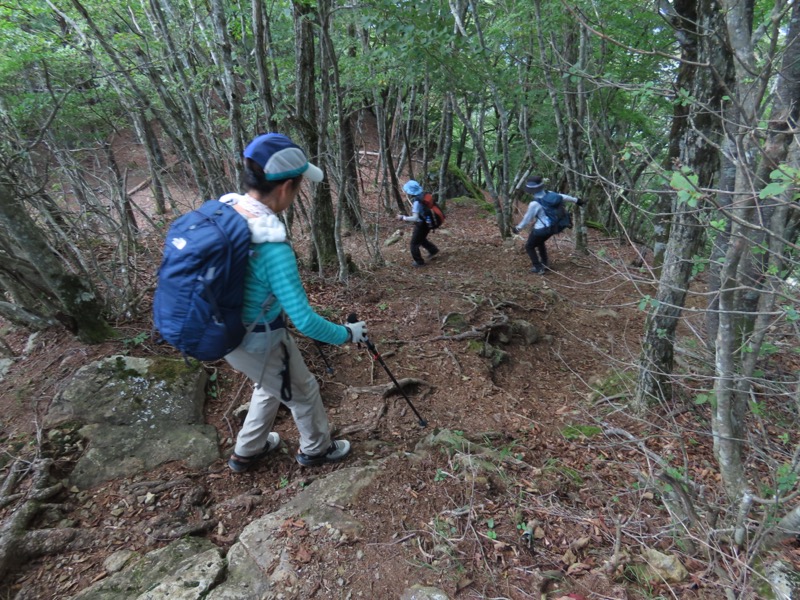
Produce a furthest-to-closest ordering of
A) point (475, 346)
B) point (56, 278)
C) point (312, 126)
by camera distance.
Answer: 1. point (312, 126)
2. point (475, 346)
3. point (56, 278)

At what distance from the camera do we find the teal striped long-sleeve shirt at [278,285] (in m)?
2.42

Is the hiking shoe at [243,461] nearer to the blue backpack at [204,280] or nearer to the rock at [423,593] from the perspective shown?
the blue backpack at [204,280]

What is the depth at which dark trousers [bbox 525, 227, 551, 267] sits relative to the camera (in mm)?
8188

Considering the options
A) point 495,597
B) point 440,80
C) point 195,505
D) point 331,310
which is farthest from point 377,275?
point 495,597

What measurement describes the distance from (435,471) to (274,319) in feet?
5.76

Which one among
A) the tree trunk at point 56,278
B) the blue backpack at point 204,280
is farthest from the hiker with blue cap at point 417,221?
the blue backpack at point 204,280

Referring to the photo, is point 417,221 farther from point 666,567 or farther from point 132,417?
point 666,567

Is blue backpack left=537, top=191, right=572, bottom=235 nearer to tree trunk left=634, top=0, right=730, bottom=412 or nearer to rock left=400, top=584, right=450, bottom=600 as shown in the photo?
tree trunk left=634, top=0, right=730, bottom=412

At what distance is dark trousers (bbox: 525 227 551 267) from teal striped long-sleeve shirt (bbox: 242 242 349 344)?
21.8 ft

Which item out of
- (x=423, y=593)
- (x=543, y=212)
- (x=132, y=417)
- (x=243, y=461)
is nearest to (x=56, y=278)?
(x=132, y=417)

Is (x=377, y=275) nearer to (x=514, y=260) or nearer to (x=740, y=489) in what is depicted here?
(x=514, y=260)

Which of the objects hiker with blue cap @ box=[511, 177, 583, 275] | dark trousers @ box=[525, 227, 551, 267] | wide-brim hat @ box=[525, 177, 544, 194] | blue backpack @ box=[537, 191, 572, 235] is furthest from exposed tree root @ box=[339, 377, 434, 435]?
wide-brim hat @ box=[525, 177, 544, 194]

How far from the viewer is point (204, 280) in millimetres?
2295

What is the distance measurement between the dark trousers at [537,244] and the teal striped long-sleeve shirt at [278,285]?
6654mm
